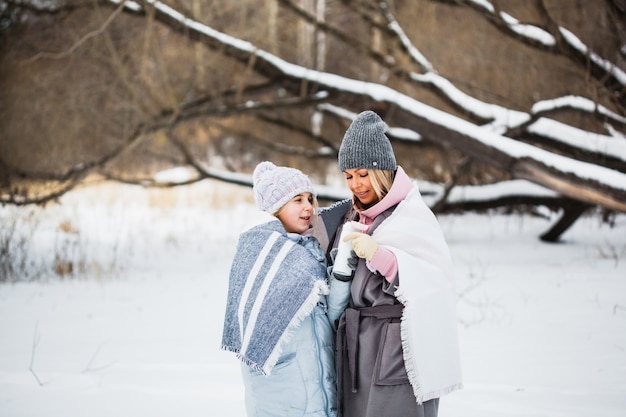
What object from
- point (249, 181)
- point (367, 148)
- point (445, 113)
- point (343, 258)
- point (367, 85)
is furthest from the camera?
point (249, 181)

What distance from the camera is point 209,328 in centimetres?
500

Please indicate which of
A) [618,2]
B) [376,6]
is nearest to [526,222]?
[376,6]

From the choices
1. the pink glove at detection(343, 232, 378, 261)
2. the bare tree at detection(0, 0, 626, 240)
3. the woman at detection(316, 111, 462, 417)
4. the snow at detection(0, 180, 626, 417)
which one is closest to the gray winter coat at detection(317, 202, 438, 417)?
the woman at detection(316, 111, 462, 417)

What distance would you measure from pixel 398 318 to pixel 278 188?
2.14ft

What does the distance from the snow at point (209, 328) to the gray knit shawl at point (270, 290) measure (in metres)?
1.27

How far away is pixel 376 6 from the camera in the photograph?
785cm

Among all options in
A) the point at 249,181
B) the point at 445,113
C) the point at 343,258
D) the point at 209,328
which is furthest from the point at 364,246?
the point at 249,181

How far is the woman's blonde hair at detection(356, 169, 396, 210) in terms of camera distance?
2.45 m

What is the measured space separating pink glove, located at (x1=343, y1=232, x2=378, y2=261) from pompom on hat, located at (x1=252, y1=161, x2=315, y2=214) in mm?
396

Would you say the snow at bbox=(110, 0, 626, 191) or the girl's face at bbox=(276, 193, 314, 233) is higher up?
the snow at bbox=(110, 0, 626, 191)

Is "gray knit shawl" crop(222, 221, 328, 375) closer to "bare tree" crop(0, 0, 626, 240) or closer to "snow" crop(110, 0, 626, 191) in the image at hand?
"bare tree" crop(0, 0, 626, 240)

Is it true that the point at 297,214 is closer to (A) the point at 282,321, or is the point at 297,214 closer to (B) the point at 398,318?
(A) the point at 282,321

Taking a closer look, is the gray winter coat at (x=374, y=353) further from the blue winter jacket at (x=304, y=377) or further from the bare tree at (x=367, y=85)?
the bare tree at (x=367, y=85)

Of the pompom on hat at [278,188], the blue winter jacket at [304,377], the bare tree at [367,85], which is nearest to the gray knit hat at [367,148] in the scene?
the pompom on hat at [278,188]
